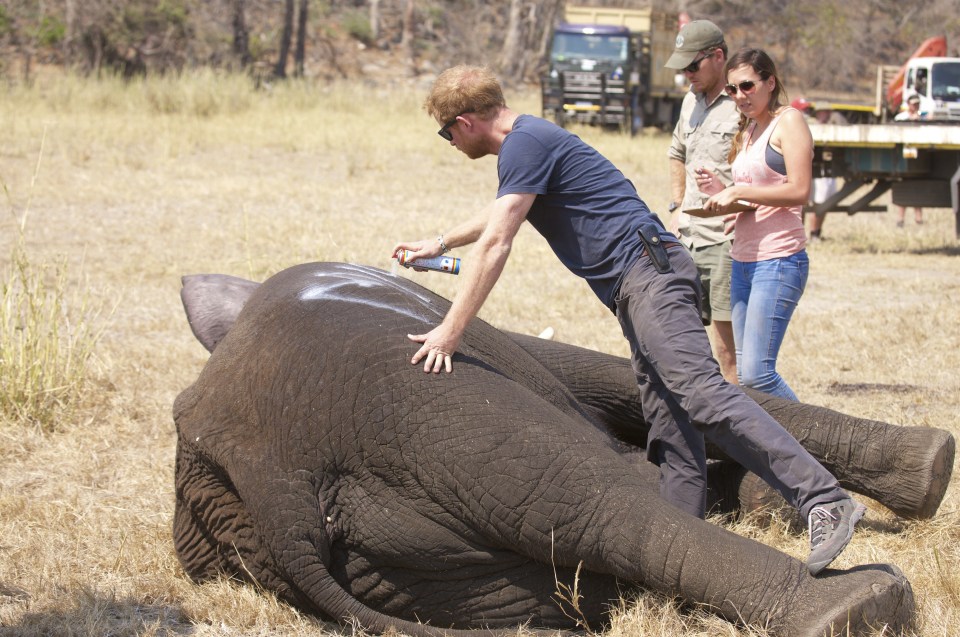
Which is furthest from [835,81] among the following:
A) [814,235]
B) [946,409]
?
[946,409]

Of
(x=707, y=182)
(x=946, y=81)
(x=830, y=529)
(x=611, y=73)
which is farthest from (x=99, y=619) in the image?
(x=611, y=73)

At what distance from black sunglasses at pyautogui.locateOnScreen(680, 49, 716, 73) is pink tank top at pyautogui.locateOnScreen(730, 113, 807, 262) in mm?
669

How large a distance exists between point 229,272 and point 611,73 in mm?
18891

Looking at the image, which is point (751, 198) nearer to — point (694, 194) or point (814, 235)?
point (694, 194)

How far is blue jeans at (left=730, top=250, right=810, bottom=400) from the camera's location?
4324 mm

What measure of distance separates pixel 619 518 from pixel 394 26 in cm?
4109

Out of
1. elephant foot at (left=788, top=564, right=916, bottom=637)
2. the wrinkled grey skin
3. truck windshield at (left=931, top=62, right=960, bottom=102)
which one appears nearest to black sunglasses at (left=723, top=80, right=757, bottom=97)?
the wrinkled grey skin

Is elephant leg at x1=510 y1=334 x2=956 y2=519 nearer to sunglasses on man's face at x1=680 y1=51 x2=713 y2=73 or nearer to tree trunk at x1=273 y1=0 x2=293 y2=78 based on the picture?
sunglasses on man's face at x1=680 y1=51 x2=713 y2=73

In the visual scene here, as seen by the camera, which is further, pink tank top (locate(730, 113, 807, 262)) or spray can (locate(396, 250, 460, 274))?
pink tank top (locate(730, 113, 807, 262))

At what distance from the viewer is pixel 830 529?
2.95 metres

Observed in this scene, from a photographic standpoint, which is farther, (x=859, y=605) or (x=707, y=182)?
(x=707, y=182)

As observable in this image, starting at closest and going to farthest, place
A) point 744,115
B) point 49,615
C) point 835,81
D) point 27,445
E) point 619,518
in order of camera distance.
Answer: point 619,518 < point 49,615 < point 744,115 < point 27,445 < point 835,81

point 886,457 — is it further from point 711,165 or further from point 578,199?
point 711,165

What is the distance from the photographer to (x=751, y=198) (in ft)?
13.7
